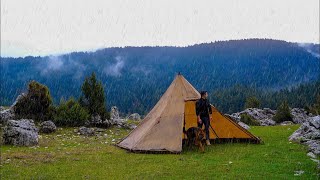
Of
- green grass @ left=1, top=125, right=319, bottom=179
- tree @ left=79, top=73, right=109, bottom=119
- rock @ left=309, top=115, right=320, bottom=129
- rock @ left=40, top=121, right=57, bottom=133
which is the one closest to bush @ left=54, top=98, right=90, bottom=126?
tree @ left=79, top=73, right=109, bottom=119

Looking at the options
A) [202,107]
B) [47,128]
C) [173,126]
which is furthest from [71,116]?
[202,107]

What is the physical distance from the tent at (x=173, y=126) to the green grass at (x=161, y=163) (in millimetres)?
723

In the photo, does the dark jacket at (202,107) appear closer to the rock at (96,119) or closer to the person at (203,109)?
the person at (203,109)

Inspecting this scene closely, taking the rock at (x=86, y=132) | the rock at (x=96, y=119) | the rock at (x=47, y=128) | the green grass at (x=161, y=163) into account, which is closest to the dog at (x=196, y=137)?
the green grass at (x=161, y=163)

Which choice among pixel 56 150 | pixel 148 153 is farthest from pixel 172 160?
pixel 56 150

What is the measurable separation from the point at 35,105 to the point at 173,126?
1987 centimetres

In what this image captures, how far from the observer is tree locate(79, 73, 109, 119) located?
36.4m

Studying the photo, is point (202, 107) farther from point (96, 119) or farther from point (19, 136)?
point (96, 119)

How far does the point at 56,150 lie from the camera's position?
1992cm

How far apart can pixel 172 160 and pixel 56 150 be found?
6858mm

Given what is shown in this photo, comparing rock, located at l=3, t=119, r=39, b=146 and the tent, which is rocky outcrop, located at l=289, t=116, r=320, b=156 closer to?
the tent

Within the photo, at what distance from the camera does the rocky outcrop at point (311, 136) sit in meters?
17.4

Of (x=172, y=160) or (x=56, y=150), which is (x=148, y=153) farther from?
(x=56, y=150)

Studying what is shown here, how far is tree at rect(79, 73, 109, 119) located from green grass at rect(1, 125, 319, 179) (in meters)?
15.6
